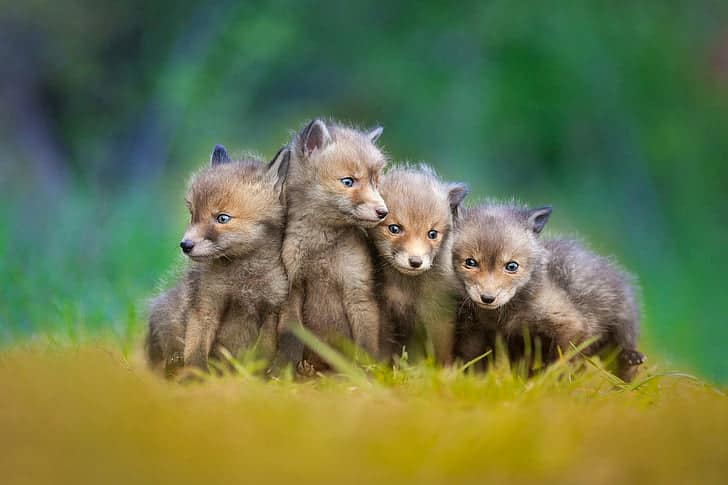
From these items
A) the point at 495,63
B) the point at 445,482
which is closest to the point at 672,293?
the point at 495,63

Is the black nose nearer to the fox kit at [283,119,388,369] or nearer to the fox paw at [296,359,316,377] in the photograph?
the fox kit at [283,119,388,369]

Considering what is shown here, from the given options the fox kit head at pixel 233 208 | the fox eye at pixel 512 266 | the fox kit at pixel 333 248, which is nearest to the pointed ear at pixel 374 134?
the fox kit at pixel 333 248

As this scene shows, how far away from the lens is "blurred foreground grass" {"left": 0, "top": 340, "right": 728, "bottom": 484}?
5.68ft

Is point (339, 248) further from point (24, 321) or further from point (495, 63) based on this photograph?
point (495, 63)

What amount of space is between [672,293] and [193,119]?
12.9 ft

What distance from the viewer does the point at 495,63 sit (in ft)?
23.7

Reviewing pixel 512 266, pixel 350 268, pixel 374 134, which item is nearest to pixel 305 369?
pixel 350 268

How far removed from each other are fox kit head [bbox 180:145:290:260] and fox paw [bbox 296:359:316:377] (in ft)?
1.48

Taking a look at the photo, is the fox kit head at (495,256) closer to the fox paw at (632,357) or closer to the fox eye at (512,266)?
the fox eye at (512,266)

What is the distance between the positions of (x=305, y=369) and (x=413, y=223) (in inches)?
25.5

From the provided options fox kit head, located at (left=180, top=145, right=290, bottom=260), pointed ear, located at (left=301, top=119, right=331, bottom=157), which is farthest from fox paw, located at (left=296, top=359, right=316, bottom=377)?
pointed ear, located at (left=301, top=119, right=331, bottom=157)

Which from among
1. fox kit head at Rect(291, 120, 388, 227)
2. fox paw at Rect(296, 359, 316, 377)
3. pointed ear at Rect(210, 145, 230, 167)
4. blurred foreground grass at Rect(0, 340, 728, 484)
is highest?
pointed ear at Rect(210, 145, 230, 167)

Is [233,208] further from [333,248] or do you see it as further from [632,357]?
[632,357]

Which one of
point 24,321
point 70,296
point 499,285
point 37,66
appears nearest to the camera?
point 499,285
